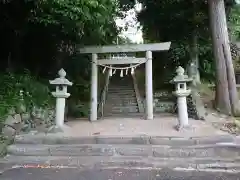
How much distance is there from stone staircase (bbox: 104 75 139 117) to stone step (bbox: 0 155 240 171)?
5.55 m

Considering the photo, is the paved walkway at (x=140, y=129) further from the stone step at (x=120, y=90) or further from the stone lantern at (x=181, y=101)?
the stone step at (x=120, y=90)

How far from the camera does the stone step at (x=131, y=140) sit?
6.80 meters

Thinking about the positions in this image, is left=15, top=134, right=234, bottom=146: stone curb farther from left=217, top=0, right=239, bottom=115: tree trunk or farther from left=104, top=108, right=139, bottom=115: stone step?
left=104, top=108, right=139, bottom=115: stone step

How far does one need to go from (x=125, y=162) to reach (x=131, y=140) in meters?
0.95

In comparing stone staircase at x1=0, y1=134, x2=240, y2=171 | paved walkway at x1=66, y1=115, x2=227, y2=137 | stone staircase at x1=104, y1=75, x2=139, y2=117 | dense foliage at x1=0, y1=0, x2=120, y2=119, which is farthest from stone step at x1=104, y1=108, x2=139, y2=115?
stone staircase at x1=0, y1=134, x2=240, y2=171

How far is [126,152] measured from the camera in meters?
6.56

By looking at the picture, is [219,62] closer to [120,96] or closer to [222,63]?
[222,63]

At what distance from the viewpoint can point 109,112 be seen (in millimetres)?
12234

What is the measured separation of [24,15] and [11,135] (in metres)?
3.51

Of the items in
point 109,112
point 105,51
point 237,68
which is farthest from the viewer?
point 237,68

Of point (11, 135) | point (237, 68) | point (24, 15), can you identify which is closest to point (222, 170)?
point (11, 135)

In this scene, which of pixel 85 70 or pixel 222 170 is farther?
pixel 85 70

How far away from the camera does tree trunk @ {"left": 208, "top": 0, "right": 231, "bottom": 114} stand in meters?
10.1

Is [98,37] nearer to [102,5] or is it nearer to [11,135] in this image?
[102,5]
